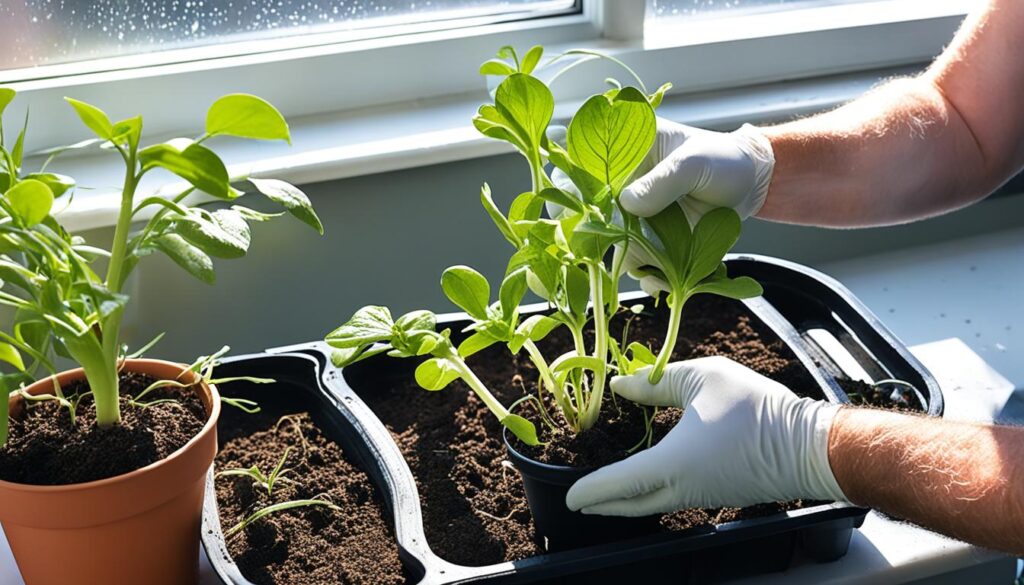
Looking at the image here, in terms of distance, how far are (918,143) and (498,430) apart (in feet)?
1.94

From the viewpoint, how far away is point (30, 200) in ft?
1.92

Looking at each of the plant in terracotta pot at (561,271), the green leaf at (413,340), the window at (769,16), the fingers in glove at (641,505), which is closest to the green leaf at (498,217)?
the plant in terracotta pot at (561,271)

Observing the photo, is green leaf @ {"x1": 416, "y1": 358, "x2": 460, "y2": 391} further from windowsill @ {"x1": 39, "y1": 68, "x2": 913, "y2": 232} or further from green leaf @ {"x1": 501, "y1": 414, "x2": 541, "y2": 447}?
windowsill @ {"x1": 39, "y1": 68, "x2": 913, "y2": 232}

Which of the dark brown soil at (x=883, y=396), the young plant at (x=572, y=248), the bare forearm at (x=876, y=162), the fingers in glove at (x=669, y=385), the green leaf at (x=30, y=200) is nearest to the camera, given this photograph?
the green leaf at (x=30, y=200)

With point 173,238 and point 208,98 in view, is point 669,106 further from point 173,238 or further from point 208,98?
point 173,238

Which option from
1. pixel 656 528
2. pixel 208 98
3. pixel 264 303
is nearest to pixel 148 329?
pixel 264 303

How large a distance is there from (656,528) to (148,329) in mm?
650

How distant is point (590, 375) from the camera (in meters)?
0.94

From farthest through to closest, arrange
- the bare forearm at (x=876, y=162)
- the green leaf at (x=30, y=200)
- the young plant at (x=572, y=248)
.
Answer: the bare forearm at (x=876, y=162) < the young plant at (x=572, y=248) < the green leaf at (x=30, y=200)

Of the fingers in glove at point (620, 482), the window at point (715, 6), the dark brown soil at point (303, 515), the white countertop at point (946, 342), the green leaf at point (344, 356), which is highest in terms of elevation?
the window at point (715, 6)

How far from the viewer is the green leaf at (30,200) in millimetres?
581

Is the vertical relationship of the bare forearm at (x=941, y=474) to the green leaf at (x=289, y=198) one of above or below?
below

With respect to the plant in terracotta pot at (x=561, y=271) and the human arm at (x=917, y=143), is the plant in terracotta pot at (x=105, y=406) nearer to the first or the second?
the plant in terracotta pot at (x=561, y=271)

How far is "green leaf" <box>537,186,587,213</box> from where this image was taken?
2.24 ft
